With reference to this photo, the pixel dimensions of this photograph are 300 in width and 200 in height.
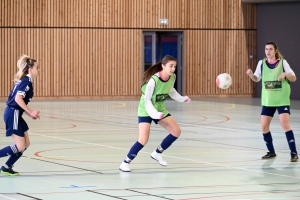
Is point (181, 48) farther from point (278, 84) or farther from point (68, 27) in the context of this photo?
point (278, 84)

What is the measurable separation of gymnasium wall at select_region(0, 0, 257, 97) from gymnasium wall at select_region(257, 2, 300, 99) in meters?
0.44

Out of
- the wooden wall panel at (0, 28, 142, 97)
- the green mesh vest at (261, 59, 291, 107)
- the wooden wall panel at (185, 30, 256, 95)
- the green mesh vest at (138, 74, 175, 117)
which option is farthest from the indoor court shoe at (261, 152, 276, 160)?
the wooden wall panel at (185, 30, 256, 95)

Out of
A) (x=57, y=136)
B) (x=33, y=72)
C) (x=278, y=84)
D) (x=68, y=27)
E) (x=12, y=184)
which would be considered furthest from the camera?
(x=68, y=27)

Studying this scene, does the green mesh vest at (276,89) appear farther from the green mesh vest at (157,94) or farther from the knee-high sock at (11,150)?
the knee-high sock at (11,150)

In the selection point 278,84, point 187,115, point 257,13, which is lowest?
point 187,115

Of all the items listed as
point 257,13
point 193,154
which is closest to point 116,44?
point 257,13

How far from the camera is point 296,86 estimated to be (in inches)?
1171

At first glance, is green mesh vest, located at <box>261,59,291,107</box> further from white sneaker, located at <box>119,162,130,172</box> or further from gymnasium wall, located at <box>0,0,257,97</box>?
gymnasium wall, located at <box>0,0,257,97</box>

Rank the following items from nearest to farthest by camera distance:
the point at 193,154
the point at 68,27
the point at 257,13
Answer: the point at 193,154 < the point at 68,27 < the point at 257,13

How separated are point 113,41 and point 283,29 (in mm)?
7295

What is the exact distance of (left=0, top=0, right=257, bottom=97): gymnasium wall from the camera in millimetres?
28594

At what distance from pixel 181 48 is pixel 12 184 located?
2320 centimetres

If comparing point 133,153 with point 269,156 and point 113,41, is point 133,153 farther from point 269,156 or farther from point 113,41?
point 113,41

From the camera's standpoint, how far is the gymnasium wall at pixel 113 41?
28.6 m
